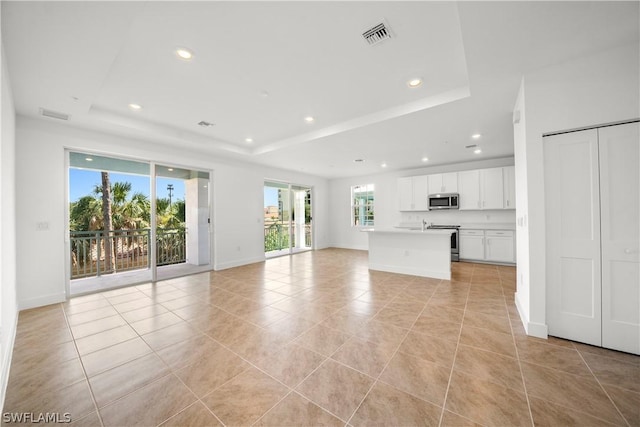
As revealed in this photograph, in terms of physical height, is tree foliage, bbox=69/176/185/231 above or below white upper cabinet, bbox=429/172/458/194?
below

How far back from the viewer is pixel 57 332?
A: 262cm

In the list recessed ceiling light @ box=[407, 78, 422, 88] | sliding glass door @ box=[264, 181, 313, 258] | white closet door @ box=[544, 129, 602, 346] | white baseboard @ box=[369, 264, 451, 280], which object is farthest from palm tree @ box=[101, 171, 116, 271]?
white closet door @ box=[544, 129, 602, 346]

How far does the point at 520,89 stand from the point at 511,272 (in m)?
3.94

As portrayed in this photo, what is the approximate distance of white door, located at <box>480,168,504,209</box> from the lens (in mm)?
5875

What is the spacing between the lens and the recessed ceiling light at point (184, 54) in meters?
2.24

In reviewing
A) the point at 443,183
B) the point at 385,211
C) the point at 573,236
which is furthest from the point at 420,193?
the point at 573,236

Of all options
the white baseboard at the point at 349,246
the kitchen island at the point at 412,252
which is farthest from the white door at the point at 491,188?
the white baseboard at the point at 349,246

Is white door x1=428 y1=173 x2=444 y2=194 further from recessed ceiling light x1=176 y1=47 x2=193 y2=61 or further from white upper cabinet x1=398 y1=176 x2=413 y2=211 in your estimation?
recessed ceiling light x1=176 y1=47 x2=193 y2=61

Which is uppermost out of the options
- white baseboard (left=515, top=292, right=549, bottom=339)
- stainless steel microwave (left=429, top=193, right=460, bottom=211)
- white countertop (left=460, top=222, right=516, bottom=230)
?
stainless steel microwave (left=429, top=193, right=460, bottom=211)

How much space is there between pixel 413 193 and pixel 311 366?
626 cm

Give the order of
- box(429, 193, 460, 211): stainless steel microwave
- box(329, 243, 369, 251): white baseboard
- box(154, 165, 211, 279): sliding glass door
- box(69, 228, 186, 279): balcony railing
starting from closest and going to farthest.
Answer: box(69, 228, 186, 279): balcony railing, box(154, 165, 211, 279): sliding glass door, box(429, 193, 460, 211): stainless steel microwave, box(329, 243, 369, 251): white baseboard

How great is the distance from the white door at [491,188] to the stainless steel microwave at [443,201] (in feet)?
2.04

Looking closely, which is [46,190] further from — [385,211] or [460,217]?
[460,217]

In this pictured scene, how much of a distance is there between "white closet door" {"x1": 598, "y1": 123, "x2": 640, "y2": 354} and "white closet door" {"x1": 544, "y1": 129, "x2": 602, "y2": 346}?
0.05 meters
